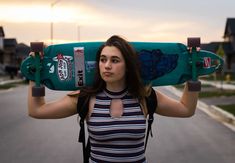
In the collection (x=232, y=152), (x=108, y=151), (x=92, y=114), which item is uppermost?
(x=92, y=114)

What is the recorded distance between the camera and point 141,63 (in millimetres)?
3627

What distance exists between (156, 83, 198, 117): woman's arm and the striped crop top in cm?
22

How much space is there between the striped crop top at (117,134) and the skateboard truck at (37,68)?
15.8 inches

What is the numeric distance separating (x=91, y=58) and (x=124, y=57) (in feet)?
1.56

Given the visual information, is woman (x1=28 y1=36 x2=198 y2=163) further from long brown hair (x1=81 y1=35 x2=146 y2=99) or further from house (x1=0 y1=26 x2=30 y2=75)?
house (x1=0 y1=26 x2=30 y2=75)

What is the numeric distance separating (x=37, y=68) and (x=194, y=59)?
1.01m

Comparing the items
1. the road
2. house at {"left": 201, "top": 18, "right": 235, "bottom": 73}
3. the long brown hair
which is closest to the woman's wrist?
the long brown hair

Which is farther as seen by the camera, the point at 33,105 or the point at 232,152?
the point at 232,152

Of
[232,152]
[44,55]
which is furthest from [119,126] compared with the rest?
[232,152]

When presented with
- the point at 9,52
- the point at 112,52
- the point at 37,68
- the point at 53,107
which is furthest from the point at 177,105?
the point at 9,52

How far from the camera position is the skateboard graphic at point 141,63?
11.9 feet

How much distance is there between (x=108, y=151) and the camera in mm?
3207

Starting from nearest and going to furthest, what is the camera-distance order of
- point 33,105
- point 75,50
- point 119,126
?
1. point 119,126
2. point 33,105
3. point 75,50

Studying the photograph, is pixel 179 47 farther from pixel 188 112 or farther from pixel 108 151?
pixel 108 151
